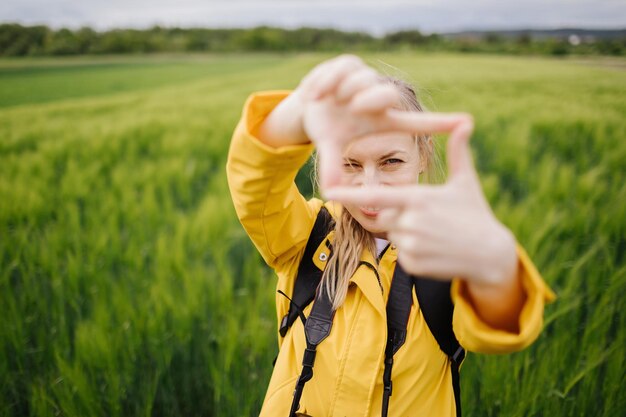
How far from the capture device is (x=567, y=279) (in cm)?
171

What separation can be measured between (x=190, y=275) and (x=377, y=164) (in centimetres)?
116

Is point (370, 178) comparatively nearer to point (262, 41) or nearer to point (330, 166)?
point (330, 166)

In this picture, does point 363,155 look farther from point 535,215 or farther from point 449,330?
point 535,215

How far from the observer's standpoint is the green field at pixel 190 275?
4.06 feet

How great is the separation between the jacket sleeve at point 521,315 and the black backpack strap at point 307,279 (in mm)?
452

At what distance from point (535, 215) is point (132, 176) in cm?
264

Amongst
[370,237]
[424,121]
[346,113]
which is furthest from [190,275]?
[424,121]

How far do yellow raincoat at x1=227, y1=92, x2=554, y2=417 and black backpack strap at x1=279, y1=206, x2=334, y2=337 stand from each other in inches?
0.9

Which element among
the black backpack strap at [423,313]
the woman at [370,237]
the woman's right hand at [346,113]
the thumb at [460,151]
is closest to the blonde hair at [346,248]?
the woman at [370,237]

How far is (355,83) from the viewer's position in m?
0.50

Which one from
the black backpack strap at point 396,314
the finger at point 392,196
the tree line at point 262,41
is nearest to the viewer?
the finger at point 392,196

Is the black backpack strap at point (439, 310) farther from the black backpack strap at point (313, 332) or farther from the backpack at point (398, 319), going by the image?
Answer: the black backpack strap at point (313, 332)

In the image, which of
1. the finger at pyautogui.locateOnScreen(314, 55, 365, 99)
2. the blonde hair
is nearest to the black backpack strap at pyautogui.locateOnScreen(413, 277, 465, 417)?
the blonde hair

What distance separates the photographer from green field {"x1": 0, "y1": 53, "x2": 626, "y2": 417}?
1.24m
